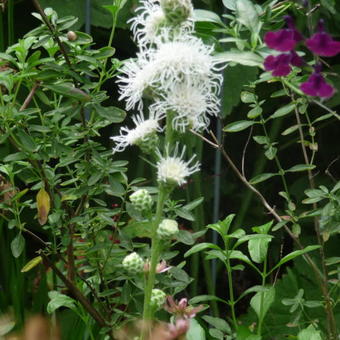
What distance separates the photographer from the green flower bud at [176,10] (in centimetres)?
98

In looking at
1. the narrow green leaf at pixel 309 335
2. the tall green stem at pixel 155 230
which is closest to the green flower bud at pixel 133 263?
the tall green stem at pixel 155 230

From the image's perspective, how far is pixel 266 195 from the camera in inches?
98.8

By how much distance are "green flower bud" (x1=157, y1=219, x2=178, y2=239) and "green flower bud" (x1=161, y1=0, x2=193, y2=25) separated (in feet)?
0.87

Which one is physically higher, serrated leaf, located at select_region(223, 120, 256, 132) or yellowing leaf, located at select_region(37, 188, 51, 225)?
serrated leaf, located at select_region(223, 120, 256, 132)

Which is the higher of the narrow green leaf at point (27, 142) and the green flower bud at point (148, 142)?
the green flower bud at point (148, 142)

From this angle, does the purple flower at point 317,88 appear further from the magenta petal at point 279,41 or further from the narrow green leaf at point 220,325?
the narrow green leaf at point 220,325

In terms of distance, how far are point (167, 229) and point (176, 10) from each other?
0.94 feet

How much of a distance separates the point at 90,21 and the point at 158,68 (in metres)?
1.03

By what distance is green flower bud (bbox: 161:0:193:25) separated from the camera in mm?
977

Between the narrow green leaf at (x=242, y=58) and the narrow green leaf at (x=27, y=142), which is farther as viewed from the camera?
the narrow green leaf at (x=27, y=142)

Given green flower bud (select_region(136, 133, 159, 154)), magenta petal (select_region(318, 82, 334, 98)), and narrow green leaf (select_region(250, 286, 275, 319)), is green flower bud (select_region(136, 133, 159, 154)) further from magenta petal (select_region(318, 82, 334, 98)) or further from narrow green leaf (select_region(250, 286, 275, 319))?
narrow green leaf (select_region(250, 286, 275, 319))

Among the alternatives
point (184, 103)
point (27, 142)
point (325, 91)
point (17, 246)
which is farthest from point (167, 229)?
point (17, 246)

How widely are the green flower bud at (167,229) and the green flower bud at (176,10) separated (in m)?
0.27

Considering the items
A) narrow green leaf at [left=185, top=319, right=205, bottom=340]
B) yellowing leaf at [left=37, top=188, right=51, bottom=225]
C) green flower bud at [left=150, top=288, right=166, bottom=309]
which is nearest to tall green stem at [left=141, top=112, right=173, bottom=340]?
green flower bud at [left=150, top=288, right=166, bottom=309]
